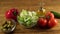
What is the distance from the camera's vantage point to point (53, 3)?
162 cm

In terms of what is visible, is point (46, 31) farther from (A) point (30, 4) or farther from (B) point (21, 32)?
(A) point (30, 4)

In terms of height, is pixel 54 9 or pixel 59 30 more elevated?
pixel 54 9

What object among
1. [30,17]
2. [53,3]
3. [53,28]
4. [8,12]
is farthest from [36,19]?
[53,3]

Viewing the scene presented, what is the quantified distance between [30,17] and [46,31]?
6.4 inches

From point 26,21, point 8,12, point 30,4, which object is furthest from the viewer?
point 30,4

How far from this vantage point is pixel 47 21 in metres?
1.31

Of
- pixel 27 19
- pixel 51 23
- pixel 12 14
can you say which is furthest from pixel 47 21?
pixel 12 14

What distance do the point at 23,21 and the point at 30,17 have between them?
0.06 meters

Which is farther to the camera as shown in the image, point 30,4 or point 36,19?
point 30,4

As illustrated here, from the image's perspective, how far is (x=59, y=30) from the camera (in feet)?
4.30

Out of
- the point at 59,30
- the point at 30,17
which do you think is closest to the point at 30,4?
the point at 30,17

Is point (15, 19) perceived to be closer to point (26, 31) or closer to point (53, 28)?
point (26, 31)

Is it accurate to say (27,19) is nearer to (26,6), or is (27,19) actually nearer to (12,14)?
(12,14)

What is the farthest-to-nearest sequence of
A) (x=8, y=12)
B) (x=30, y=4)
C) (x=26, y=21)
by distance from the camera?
(x=30, y=4) < (x=8, y=12) < (x=26, y=21)
